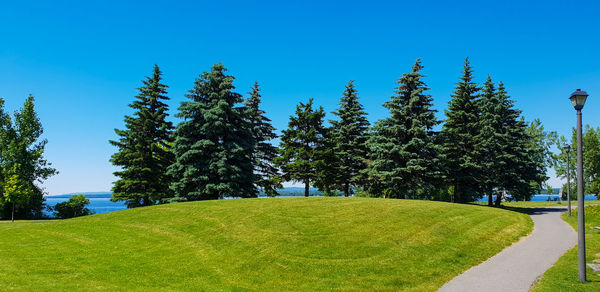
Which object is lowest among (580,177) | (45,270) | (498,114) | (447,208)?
(45,270)

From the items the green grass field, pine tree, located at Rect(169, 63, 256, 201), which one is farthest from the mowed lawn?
pine tree, located at Rect(169, 63, 256, 201)

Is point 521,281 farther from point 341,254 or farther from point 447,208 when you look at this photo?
point 447,208

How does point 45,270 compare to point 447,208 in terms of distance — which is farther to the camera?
point 447,208

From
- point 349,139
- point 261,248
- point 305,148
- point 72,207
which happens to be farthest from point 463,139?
point 72,207

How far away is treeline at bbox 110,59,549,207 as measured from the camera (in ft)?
93.7

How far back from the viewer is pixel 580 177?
927cm

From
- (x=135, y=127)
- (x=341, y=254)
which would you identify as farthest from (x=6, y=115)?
(x=341, y=254)

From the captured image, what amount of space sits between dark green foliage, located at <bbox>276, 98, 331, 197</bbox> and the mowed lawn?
14030mm

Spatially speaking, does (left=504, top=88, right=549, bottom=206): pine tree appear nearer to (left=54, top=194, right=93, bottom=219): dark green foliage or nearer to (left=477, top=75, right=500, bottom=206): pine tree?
(left=477, top=75, right=500, bottom=206): pine tree

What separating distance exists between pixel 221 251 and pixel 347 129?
23658 millimetres

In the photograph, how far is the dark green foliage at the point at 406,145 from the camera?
2931cm

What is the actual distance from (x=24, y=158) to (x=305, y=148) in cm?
2901

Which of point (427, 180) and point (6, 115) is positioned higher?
point (6, 115)

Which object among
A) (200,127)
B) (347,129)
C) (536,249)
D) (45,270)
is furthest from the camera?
(347,129)
